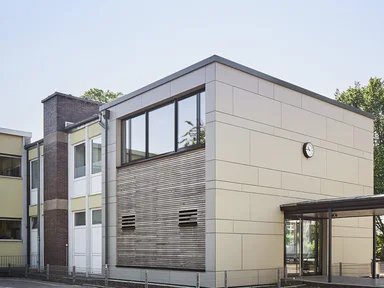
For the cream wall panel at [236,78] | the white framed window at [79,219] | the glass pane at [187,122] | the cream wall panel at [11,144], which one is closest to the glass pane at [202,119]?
the glass pane at [187,122]

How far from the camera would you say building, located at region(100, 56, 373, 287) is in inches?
589

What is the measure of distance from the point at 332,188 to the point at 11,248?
17.3 m

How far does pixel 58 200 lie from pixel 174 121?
975 cm

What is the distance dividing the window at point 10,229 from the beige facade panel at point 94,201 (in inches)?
297

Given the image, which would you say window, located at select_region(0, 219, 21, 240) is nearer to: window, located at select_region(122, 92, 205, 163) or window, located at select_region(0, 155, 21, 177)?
window, located at select_region(0, 155, 21, 177)

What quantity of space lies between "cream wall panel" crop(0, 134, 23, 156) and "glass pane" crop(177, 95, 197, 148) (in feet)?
48.5

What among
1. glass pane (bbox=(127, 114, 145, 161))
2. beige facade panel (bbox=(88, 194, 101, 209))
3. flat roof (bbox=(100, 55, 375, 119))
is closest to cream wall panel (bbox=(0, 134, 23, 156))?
beige facade panel (bbox=(88, 194, 101, 209))

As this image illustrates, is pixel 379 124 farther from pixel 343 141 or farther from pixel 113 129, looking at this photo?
pixel 113 129

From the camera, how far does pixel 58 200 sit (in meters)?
23.6

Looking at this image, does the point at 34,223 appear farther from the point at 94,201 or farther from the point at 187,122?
the point at 187,122

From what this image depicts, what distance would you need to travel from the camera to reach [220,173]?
14.8 m

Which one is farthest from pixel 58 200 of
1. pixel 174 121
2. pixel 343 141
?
pixel 343 141

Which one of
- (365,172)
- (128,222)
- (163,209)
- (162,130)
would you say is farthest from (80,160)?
(365,172)

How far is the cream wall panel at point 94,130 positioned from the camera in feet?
70.7
